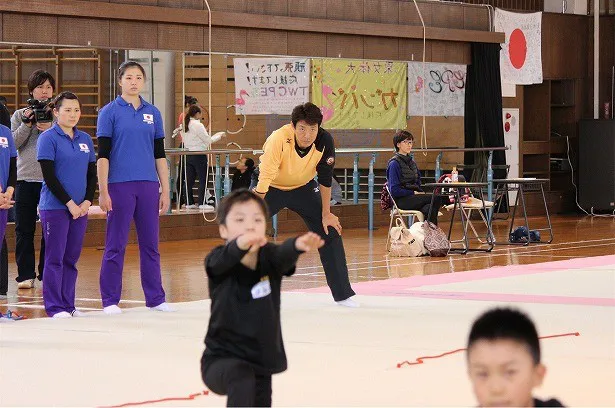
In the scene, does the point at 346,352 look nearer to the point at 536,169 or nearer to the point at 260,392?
the point at 260,392

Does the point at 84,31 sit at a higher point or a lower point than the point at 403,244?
higher

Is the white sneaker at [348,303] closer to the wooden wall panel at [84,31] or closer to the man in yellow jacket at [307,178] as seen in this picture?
the man in yellow jacket at [307,178]

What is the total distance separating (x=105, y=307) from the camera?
27.7ft

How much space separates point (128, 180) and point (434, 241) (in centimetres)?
541

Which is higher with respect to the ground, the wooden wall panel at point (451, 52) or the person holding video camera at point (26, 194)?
the wooden wall panel at point (451, 52)

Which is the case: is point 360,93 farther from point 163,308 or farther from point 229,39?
point 163,308

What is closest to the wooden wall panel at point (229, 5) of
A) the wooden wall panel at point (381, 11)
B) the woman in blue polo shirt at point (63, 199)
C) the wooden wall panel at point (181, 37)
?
the wooden wall panel at point (181, 37)

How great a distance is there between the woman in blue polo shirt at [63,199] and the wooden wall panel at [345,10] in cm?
849

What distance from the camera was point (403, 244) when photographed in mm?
13023

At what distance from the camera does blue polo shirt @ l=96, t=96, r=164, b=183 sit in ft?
27.2

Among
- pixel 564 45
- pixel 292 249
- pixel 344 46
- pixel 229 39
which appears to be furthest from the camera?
pixel 564 45

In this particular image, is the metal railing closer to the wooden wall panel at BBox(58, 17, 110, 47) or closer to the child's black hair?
the wooden wall panel at BBox(58, 17, 110, 47)

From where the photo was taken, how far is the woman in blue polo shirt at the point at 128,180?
8289mm

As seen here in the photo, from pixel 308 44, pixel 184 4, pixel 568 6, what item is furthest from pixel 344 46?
pixel 568 6
